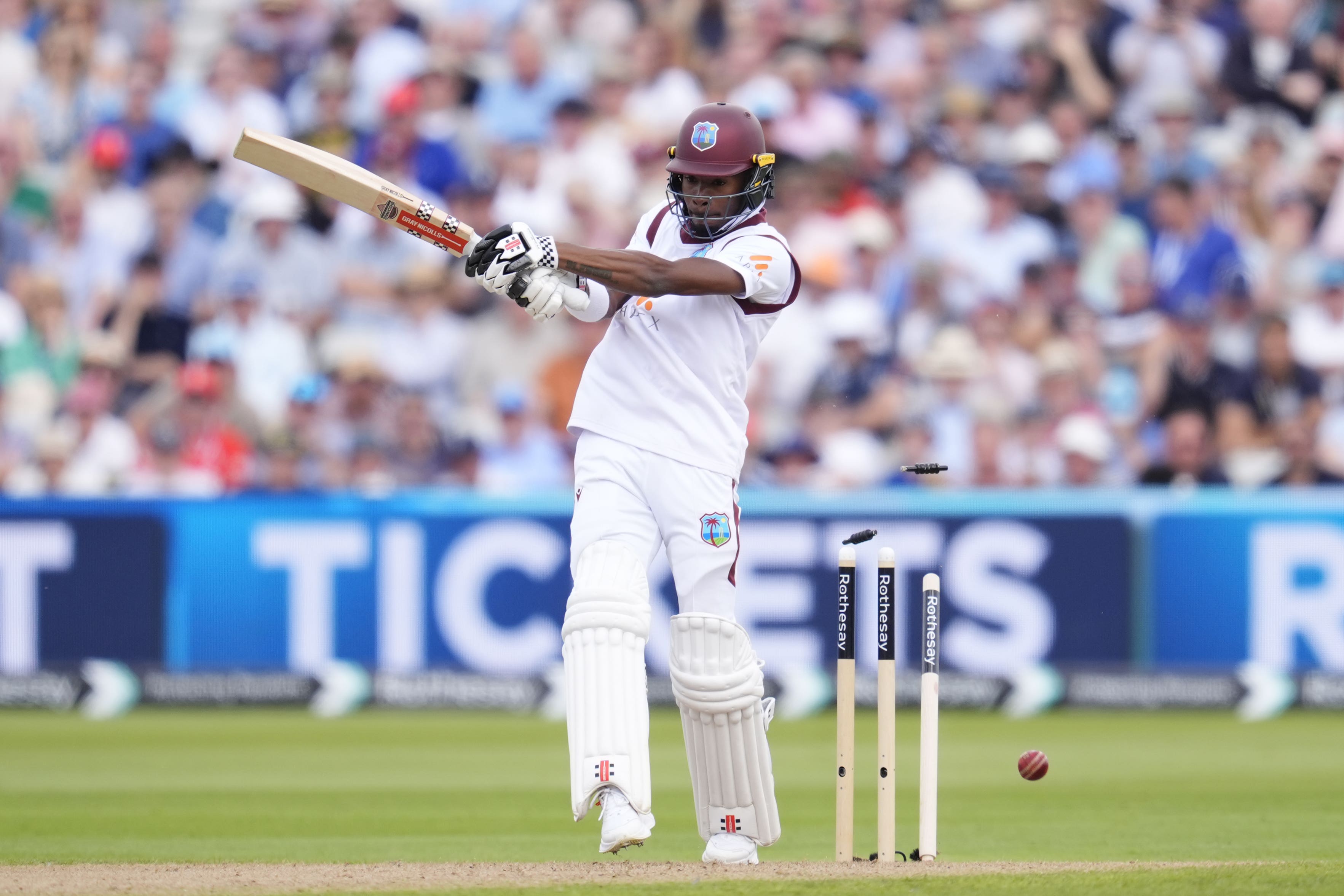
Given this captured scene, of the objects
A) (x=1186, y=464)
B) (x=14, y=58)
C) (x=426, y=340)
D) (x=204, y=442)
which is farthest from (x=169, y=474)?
(x=1186, y=464)

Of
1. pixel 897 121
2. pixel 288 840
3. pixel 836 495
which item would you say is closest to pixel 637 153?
pixel 897 121

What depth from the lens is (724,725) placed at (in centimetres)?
604

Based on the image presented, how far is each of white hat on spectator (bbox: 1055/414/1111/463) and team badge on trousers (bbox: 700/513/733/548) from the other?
6369mm

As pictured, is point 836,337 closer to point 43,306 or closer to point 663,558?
point 663,558

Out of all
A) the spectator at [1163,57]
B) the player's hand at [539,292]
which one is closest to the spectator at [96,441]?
the player's hand at [539,292]

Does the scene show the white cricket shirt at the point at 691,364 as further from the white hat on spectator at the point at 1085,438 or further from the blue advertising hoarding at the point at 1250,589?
the white hat on spectator at the point at 1085,438

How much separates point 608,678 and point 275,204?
8.74m

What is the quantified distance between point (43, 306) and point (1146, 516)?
727cm

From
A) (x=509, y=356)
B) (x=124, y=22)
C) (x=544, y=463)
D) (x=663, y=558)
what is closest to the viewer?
(x=663, y=558)

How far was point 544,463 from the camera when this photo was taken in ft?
41.0

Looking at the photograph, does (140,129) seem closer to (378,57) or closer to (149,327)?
(378,57)

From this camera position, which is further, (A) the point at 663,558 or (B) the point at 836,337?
(B) the point at 836,337

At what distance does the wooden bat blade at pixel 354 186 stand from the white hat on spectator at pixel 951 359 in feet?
22.1

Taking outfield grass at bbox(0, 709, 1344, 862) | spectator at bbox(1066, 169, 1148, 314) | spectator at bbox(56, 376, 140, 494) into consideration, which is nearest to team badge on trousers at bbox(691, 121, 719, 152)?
outfield grass at bbox(0, 709, 1344, 862)
